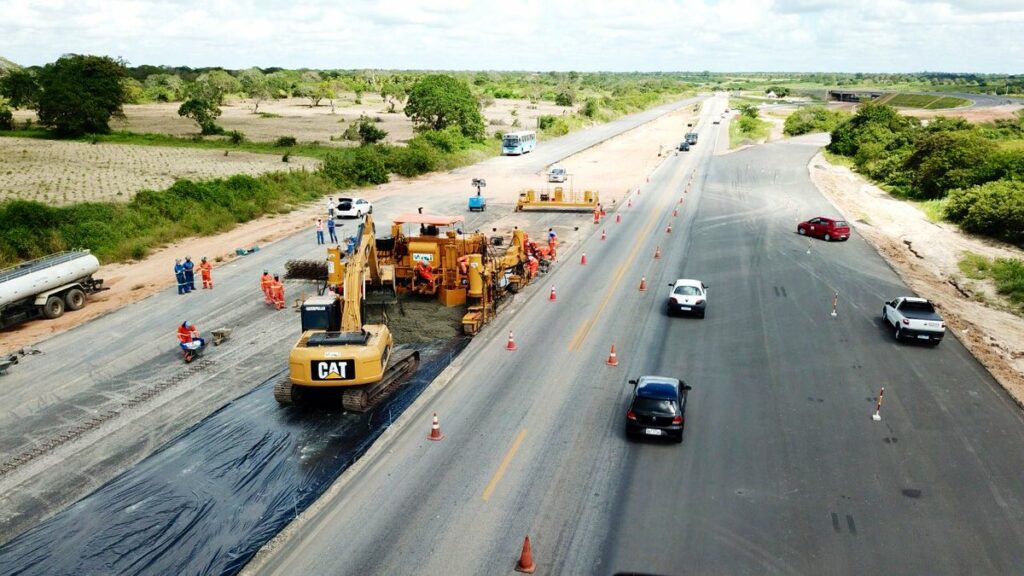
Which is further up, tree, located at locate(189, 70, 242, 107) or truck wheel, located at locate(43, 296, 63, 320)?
tree, located at locate(189, 70, 242, 107)

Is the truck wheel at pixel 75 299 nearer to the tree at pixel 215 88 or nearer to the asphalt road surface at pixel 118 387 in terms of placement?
the asphalt road surface at pixel 118 387

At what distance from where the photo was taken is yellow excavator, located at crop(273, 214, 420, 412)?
16.7m

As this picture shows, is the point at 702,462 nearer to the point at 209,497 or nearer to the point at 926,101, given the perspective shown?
the point at 209,497

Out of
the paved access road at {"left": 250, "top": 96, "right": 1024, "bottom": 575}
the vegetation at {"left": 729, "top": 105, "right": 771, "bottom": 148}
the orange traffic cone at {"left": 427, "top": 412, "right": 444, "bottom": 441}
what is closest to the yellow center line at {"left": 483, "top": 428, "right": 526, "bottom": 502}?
the paved access road at {"left": 250, "top": 96, "right": 1024, "bottom": 575}

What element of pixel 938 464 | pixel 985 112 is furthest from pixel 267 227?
pixel 985 112

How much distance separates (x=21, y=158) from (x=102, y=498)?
220 feet

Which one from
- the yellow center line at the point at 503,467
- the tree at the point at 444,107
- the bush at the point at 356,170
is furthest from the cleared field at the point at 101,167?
the yellow center line at the point at 503,467

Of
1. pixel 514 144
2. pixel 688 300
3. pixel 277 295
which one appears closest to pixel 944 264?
pixel 688 300

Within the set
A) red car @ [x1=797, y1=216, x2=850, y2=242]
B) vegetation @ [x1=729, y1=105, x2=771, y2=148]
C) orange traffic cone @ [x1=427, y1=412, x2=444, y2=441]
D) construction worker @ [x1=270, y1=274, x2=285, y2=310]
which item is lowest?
orange traffic cone @ [x1=427, y1=412, x2=444, y2=441]

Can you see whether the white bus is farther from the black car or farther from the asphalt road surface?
the black car

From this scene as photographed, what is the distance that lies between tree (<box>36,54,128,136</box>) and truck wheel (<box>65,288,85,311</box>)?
6922 centimetres

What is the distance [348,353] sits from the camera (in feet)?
54.9

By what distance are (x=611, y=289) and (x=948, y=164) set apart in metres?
37.8

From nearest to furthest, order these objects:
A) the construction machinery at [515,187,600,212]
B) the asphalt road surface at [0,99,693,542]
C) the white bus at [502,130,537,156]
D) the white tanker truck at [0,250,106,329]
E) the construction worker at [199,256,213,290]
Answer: the asphalt road surface at [0,99,693,542] < the white tanker truck at [0,250,106,329] < the construction worker at [199,256,213,290] < the construction machinery at [515,187,600,212] < the white bus at [502,130,537,156]
